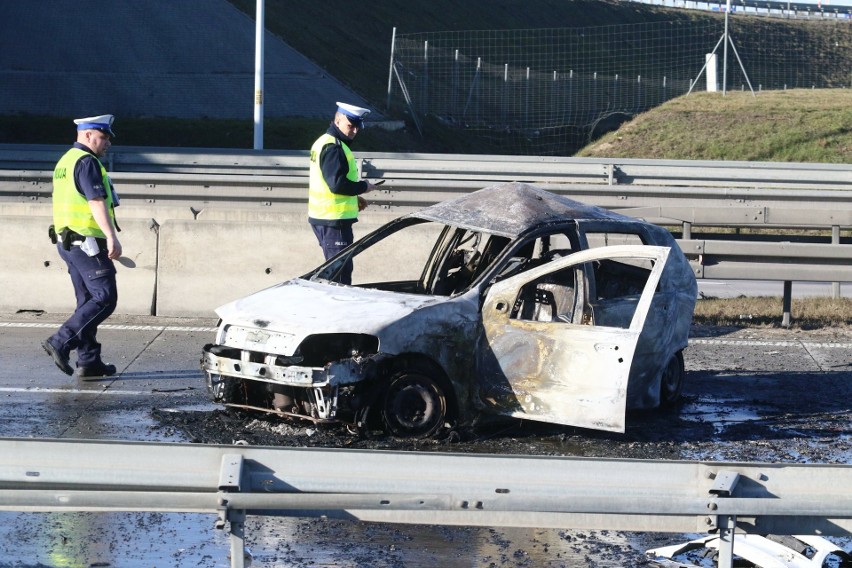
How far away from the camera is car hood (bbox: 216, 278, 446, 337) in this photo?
719 cm

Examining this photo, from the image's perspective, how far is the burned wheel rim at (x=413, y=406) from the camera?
730cm

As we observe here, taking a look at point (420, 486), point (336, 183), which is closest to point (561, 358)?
point (336, 183)

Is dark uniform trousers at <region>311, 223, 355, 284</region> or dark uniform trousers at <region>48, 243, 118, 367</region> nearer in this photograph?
dark uniform trousers at <region>48, 243, 118, 367</region>

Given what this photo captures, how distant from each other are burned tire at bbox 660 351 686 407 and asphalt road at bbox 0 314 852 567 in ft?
0.45

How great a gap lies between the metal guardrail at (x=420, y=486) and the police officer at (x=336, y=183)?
18.6ft

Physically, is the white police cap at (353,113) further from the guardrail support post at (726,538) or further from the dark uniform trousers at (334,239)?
the guardrail support post at (726,538)

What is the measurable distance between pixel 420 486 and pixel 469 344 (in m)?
3.37

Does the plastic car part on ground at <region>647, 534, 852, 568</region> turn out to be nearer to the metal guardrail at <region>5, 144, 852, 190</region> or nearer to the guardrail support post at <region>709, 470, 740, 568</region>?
the guardrail support post at <region>709, 470, 740, 568</region>

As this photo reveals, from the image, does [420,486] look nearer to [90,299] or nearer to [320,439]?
[320,439]

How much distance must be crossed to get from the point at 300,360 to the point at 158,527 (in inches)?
65.3

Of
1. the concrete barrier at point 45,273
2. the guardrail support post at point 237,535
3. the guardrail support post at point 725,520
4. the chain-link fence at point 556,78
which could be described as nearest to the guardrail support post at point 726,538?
the guardrail support post at point 725,520

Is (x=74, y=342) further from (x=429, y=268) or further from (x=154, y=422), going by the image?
(x=429, y=268)

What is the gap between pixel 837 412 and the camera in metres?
8.55

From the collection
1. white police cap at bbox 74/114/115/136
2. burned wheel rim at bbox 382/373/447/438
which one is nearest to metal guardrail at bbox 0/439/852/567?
burned wheel rim at bbox 382/373/447/438
